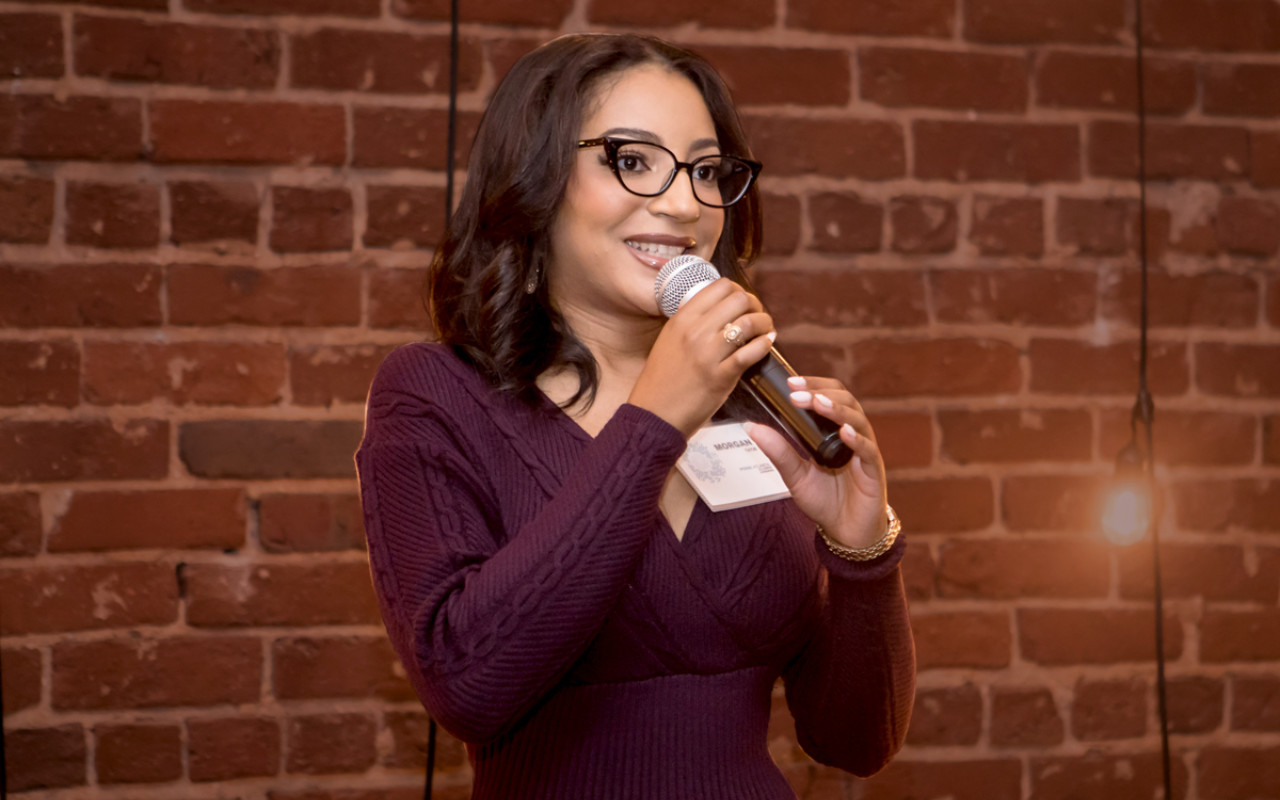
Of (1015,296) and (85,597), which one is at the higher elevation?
(1015,296)

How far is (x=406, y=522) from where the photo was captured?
98 cm

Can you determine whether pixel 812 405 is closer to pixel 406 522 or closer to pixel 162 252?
pixel 406 522

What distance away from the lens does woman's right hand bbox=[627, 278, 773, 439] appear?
885 millimetres

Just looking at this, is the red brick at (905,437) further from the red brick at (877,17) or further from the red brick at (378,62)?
the red brick at (378,62)

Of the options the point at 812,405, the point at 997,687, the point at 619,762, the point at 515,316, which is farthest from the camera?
the point at 997,687

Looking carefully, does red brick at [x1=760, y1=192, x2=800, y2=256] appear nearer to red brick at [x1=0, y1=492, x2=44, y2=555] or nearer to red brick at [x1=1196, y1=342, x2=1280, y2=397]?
red brick at [x1=1196, y1=342, x2=1280, y2=397]

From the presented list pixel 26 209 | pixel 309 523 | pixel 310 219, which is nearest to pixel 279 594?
pixel 309 523

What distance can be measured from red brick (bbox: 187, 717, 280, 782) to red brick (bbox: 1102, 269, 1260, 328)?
1.57 m

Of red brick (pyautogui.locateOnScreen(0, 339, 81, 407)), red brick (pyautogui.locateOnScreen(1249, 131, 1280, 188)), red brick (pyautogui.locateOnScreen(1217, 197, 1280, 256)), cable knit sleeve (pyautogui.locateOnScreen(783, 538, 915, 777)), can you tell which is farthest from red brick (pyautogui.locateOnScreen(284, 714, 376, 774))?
red brick (pyautogui.locateOnScreen(1249, 131, 1280, 188))

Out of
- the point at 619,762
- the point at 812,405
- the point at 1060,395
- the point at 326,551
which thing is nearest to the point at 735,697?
the point at 619,762

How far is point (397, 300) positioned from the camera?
1.66 m

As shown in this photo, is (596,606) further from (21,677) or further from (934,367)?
(21,677)

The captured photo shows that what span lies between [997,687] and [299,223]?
1.40 meters

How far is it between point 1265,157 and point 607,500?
159 centimetres
